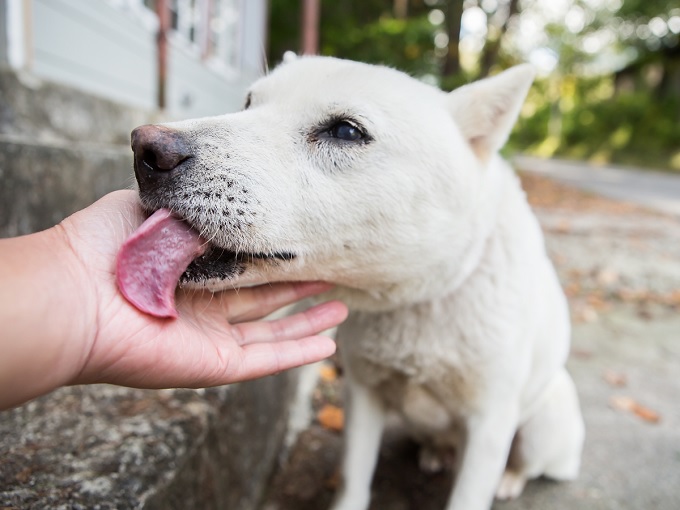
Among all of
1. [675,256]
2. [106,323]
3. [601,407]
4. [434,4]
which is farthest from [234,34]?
[106,323]

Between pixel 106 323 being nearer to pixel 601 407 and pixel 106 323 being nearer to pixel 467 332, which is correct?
pixel 467 332

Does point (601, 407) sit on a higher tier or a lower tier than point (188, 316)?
lower

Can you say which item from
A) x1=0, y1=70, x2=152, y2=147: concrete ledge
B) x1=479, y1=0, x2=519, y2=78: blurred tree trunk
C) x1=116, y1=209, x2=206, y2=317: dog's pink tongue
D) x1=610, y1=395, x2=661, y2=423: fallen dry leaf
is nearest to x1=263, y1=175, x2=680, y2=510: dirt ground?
x1=610, y1=395, x2=661, y2=423: fallen dry leaf

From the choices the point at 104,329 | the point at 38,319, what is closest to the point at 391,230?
the point at 104,329

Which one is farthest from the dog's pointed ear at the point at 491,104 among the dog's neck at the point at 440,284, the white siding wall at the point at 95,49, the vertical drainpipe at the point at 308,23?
the vertical drainpipe at the point at 308,23

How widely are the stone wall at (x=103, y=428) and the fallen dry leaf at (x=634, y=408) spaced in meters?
2.12

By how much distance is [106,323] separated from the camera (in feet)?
3.71

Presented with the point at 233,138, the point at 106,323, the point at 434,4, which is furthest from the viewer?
the point at 434,4

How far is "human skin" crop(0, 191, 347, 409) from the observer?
98 cm

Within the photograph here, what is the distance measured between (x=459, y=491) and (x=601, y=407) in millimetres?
1794

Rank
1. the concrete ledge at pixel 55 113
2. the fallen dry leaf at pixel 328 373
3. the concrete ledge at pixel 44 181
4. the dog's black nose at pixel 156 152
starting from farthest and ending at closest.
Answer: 1. the fallen dry leaf at pixel 328 373
2. the concrete ledge at pixel 55 113
3. the concrete ledge at pixel 44 181
4. the dog's black nose at pixel 156 152

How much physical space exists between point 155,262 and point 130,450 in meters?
0.60

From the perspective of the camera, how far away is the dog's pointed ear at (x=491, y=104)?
5.57 feet

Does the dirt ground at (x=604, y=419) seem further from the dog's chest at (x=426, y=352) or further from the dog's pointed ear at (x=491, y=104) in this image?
the dog's pointed ear at (x=491, y=104)
